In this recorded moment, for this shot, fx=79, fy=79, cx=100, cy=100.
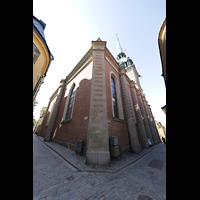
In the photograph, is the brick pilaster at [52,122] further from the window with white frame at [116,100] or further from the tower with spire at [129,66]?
the tower with spire at [129,66]

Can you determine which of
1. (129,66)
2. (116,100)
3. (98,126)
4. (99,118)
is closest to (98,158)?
(98,126)

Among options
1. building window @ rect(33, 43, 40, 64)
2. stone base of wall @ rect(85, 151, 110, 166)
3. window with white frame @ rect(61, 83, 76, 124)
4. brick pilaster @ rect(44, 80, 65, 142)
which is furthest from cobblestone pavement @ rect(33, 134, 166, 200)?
brick pilaster @ rect(44, 80, 65, 142)

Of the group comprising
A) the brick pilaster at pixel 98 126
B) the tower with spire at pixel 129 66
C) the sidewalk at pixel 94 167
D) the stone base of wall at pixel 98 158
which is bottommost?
the sidewalk at pixel 94 167

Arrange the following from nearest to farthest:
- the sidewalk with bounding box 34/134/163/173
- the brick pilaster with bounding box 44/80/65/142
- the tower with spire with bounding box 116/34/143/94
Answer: the sidewalk with bounding box 34/134/163/173
the brick pilaster with bounding box 44/80/65/142
the tower with spire with bounding box 116/34/143/94

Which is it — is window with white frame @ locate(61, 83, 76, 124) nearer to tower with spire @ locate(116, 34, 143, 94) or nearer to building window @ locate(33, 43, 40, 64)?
building window @ locate(33, 43, 40, 64)

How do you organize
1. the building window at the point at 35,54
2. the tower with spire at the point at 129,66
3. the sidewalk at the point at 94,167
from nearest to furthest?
the sidewalk at the point at 94,167 → the building window at the point at 35,54 → the tower with spire at the point at 129,66

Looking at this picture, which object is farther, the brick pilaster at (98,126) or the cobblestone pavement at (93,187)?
the brick pilaster at (98,126)

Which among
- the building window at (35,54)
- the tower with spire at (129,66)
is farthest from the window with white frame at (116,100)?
the tower with spire at (129,66)

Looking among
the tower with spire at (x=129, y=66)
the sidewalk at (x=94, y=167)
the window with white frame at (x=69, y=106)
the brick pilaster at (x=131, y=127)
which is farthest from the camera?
the tower with spire at (x=129, y=66)

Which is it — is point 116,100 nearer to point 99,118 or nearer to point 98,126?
point 99,118
